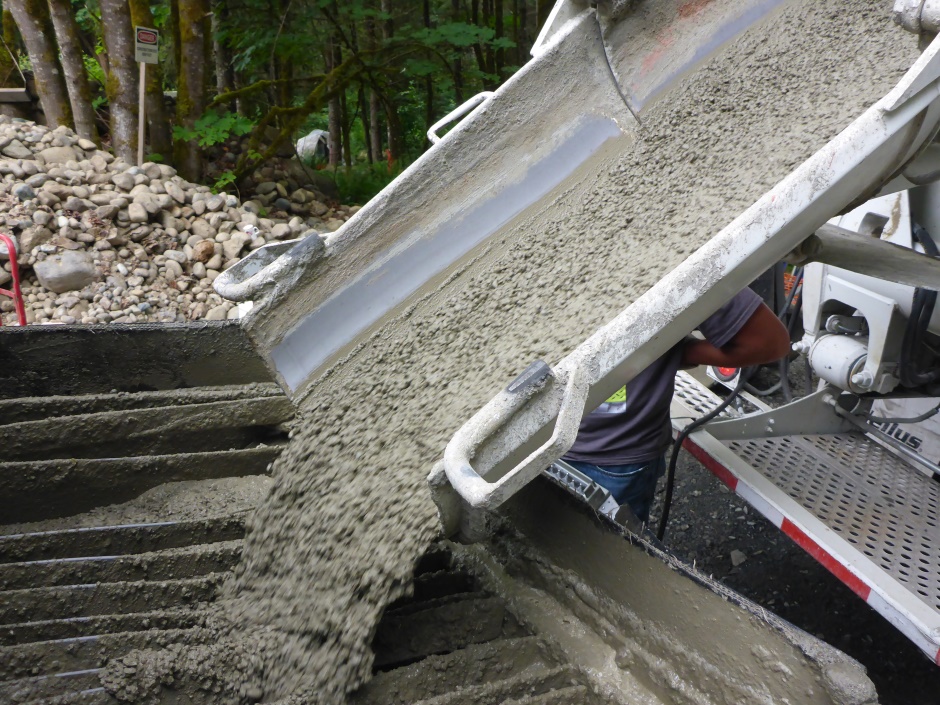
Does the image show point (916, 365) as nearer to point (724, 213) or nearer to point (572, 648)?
point (724, 213)

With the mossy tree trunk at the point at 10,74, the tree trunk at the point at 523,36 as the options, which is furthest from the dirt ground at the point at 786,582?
the tree trunk at the point at 523,36

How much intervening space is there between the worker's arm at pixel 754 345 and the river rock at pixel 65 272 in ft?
13.9

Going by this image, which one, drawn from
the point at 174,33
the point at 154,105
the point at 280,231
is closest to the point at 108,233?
the point at 280,231

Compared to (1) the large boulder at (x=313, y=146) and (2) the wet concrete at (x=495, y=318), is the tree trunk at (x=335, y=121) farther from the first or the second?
(2) the wet concrete at (x=495, y=318)

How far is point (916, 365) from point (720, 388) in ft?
4.85

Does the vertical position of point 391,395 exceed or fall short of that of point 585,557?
it exceeds it

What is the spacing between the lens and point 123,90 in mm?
5875

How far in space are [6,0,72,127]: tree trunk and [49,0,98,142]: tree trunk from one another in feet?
0.21

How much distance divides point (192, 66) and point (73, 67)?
87 centimetres

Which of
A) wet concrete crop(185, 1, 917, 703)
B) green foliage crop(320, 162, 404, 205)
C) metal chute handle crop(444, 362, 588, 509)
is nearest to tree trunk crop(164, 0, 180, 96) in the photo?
green foliage crop(320, 162, 404, 205)

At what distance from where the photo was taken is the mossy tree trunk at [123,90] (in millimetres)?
5727

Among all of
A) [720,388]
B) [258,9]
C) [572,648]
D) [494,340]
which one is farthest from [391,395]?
[258,9]

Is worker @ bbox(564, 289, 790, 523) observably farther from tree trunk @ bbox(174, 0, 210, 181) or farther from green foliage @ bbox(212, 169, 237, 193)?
tree trunk @ bbox(174, 0, 210, 181)

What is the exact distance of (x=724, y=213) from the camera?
172 centimetres
